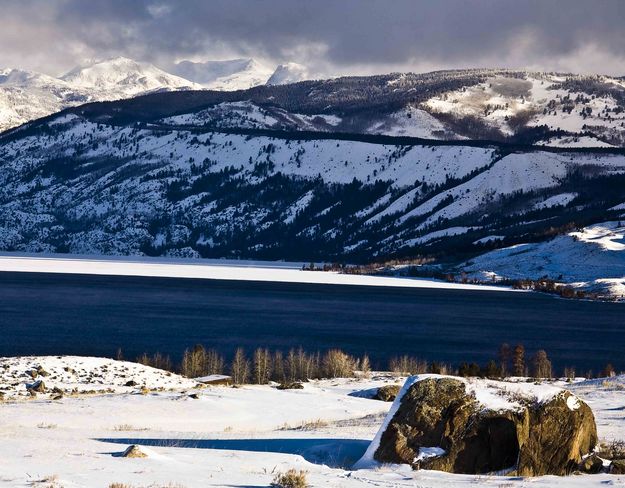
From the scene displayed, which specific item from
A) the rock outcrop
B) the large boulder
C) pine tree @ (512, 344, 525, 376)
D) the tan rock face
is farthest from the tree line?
the tan rock face

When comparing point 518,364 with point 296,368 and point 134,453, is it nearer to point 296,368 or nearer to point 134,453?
point 296,368

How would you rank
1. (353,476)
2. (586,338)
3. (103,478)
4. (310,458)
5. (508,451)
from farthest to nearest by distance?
1. (586,338)
2. (310,458)
3. (508,451)
4. (353,476)
5. (103,478)

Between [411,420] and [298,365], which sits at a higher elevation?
[411,420]

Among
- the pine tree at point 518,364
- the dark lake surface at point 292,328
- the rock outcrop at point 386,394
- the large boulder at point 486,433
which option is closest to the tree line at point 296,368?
the pine tree at point 518,364

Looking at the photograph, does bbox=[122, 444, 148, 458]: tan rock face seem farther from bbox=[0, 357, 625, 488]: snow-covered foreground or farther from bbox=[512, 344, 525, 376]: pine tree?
bbox=[512, 344, 525, 376]: pine tree

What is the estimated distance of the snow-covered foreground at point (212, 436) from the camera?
2547 centimetres

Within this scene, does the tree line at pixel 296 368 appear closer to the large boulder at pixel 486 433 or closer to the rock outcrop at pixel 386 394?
the rock outcrop at pixel 386 394

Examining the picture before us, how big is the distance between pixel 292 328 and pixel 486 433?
113854mm

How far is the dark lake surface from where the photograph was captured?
11281cm

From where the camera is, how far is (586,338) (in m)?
146

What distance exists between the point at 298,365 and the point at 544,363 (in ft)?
79.5

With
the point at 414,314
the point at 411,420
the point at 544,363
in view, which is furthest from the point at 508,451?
the point at 414,314

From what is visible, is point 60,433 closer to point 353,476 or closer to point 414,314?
point 353,476

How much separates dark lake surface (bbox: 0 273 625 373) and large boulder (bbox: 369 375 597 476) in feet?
238
